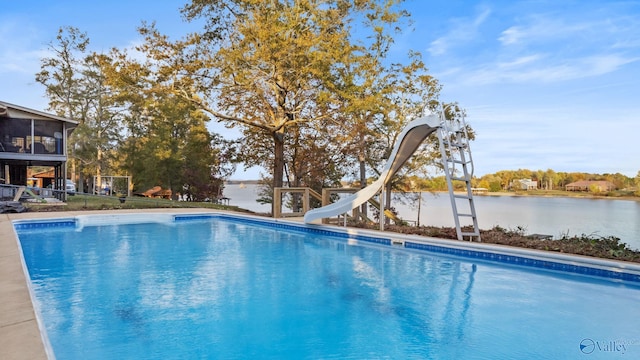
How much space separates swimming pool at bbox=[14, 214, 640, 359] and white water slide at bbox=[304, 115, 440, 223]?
5.17 feet

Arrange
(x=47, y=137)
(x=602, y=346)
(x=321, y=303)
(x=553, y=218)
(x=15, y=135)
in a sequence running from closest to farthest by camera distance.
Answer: (x=602, y=346) → (x=321, y=303) → (x=15, y=135) → (x=47, y=137) → (x=553, y=218)

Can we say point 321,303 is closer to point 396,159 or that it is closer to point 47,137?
point 396,159

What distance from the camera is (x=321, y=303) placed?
543cm

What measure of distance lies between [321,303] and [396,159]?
5.52 metres

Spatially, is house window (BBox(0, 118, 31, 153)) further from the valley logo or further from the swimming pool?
the valley logo

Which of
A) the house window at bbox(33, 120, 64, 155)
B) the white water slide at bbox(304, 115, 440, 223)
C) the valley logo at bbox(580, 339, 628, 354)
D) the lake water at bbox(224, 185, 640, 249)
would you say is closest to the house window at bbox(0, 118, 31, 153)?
the house window at bbox(33, 120, 64, 155)

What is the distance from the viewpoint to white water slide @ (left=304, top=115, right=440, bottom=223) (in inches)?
361

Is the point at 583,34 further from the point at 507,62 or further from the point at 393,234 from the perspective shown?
the point at 393,234

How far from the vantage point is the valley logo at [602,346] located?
4.03 meters

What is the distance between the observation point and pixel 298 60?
14031 mm

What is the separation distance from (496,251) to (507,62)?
11383mm

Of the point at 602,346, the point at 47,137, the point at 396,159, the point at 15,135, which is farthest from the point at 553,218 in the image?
the point at 15,135

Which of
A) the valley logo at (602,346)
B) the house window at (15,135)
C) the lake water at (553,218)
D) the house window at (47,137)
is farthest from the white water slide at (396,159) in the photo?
the house window at (15,135)

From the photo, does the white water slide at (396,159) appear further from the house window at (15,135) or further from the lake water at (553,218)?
the house window at (15,135)
